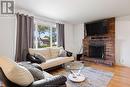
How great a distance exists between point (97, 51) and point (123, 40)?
1.28 meters

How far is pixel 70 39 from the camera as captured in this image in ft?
21.1

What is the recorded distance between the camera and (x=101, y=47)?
17.2 ft

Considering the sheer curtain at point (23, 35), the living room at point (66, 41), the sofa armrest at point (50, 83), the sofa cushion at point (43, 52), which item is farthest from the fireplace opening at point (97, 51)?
the sofa armrest at point (50, 83)

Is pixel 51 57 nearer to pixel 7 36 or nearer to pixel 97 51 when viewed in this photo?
pixel 7 36

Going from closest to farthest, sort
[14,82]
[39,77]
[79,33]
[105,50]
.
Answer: [14,82] → [39,77] → [105,50] → [79,33]

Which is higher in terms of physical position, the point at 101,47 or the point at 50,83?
the point at 101,47

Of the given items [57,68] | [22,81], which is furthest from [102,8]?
[22,81]

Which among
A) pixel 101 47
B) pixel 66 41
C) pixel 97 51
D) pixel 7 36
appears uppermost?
pixel 7 36

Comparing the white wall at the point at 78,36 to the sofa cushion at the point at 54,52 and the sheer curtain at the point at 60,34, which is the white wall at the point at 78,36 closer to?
the sheer curtain at the point at 60,34

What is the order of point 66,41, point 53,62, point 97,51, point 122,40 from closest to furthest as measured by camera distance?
point 53,62 → point 122,40 → point 97,51 → point 66,41

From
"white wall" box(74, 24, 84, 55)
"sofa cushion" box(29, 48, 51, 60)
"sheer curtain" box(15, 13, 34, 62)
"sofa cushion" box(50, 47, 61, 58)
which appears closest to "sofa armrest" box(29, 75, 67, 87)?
"sofa cushion" box(29, 48, 51, 60)

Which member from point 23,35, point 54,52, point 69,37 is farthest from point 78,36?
point 23,35

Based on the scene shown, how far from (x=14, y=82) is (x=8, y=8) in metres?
2.88

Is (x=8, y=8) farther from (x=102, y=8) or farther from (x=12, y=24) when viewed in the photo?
(x=102, y=8)
